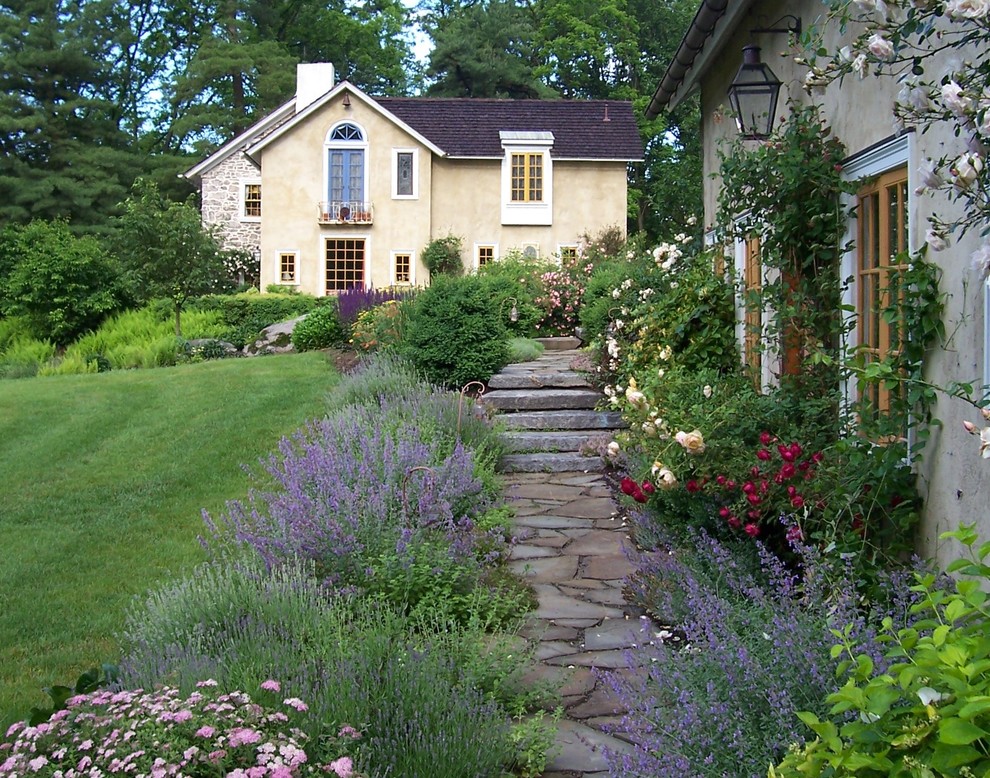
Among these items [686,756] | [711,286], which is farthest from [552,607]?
[711,286]

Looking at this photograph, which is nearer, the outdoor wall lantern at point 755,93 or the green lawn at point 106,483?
the green lawn at point 106,483

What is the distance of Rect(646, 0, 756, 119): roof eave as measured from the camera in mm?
6359

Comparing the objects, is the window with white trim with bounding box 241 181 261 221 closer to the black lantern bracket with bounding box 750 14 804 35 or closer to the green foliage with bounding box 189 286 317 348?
the green foliage with bounding box 189 286 317 348

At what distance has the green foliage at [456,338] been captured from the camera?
34.0ft

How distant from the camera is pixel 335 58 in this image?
41594 mm

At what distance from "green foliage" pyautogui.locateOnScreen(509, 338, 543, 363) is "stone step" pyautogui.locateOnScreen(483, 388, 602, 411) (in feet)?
4.99

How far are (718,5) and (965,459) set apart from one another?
3.85m

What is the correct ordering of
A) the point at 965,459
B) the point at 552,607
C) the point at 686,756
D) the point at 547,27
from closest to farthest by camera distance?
the point at 686,756 → the point at 965,459 → the point at 552,607 → the point at 547,27

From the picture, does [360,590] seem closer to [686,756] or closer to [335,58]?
[686,756]

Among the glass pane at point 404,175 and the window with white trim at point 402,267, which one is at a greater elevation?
the glass pane at point 404,175

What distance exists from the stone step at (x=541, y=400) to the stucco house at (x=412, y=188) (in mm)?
16652

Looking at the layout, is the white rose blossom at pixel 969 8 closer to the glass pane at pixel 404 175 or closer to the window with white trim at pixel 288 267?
the glass pane at pixel 404 175

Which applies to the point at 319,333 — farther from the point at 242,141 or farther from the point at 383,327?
the point at 242,141

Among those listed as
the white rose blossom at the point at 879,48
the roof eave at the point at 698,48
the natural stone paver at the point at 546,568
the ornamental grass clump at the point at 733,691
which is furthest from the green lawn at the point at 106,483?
the roof eave at the point at 698,48
